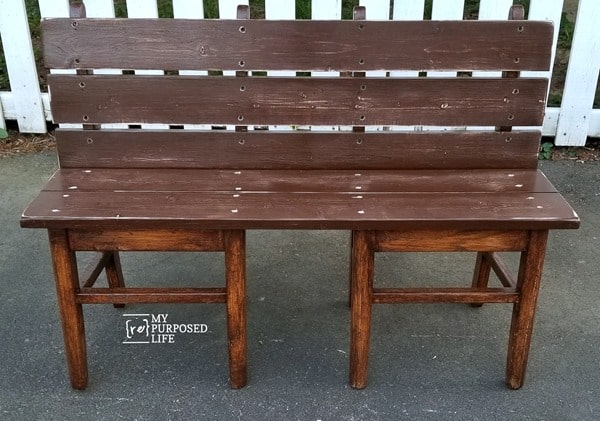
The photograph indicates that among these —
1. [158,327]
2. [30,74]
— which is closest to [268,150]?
[158,327]

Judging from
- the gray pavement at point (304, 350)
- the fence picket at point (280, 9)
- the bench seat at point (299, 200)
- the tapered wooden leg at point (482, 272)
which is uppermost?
the fence picket at point (280, 9)

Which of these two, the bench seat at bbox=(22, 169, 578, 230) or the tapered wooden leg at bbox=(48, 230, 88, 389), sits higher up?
the bench seat at bbox=(22, 169, 578, 230)

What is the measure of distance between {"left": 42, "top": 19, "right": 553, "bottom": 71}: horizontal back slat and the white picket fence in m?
1.49

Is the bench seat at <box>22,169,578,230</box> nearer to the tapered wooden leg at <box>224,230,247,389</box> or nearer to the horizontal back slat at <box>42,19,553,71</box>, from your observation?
the tapered wooden leg at <box>224,230,247,389</box>

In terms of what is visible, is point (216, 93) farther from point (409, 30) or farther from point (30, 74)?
point (30, 74)

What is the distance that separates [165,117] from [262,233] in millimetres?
1135

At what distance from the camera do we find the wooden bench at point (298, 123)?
7.50 ft

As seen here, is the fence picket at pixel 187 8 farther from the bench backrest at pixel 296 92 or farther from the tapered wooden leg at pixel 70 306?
the tapered wooden leg at pixel 70 306

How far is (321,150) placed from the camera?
2.60 meters

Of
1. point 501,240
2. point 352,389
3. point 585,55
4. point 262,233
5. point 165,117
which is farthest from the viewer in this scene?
point 585,55

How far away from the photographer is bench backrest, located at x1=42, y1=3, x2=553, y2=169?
2502mm

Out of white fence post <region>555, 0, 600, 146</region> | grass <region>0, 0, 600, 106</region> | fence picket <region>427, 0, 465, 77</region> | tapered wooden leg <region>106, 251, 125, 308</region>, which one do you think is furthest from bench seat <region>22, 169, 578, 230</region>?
grass <region>0, 0, 600, 106</region>

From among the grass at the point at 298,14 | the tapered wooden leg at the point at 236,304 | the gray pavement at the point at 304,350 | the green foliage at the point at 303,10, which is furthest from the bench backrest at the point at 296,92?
the green foliage at the point at 303,10

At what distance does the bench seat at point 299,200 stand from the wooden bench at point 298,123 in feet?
0.04
